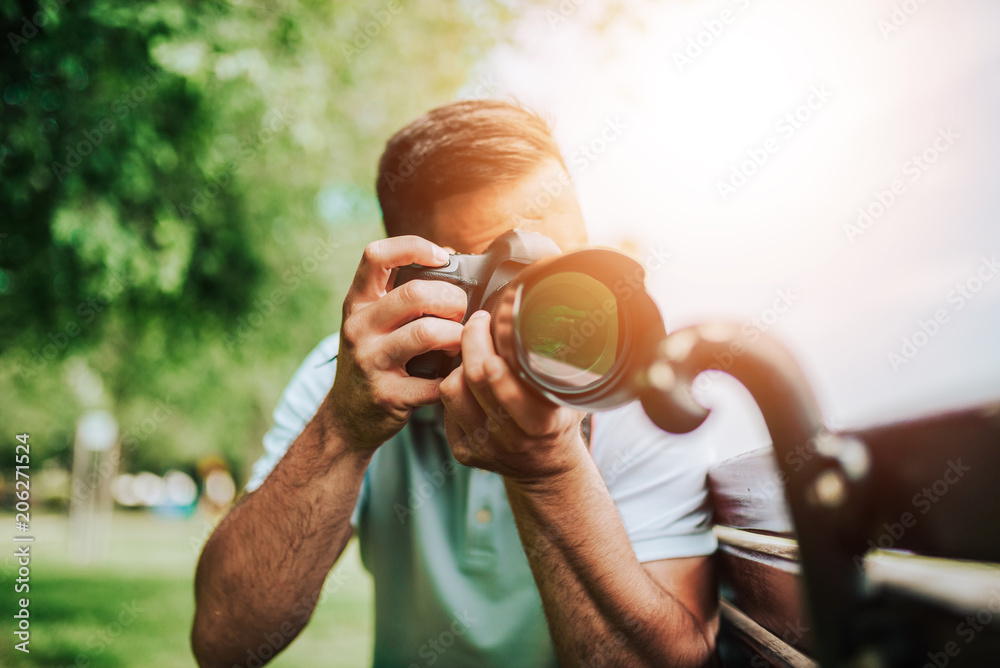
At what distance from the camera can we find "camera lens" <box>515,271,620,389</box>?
87cm

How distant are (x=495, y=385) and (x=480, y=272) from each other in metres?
0.36

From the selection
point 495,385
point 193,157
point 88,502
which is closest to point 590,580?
point 495,385

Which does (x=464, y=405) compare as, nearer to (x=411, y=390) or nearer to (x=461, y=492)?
(x=411, y=390)

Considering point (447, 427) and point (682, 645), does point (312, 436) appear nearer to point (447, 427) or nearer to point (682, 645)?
point (447, 427)

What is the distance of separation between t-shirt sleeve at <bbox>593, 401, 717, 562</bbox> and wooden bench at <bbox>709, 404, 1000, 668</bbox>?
0.69m

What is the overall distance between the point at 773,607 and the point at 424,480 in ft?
2.98

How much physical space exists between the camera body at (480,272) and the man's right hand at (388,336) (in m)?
0.02

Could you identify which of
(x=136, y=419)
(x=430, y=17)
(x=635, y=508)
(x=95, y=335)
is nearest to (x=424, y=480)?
(x=635, y=508)

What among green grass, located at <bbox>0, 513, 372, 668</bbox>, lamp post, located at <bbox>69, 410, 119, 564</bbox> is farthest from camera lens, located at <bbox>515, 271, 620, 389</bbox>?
lamp post, located at <bbox>69, 410, 119, 564</bbox>

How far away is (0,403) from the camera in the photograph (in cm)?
1822

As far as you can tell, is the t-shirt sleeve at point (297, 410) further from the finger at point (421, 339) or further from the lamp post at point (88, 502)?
the lamp post at point (88, 502)

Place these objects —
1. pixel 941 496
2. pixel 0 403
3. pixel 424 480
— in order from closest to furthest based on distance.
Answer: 1. pixel 941 496
2. pixel 424 480
3. pixel 0 403

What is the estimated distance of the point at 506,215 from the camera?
1553 mm

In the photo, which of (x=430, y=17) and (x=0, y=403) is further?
(x=0, y=403)
